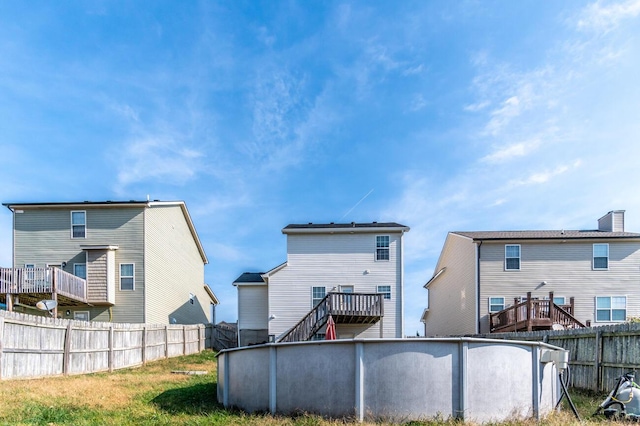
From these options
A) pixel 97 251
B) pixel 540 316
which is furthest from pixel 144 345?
pixel 540 316

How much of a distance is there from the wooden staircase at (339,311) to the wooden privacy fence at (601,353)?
8118 millimetres

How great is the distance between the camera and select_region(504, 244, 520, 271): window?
2169cm

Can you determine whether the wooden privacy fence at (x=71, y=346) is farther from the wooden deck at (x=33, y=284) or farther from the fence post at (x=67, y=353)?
the wooden deck at (x=33, y=284)

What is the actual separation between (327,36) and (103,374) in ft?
46.8

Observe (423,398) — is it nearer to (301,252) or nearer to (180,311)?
Answer: (301,252)

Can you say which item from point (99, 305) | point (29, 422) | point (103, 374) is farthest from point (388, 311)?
point (29, 422)

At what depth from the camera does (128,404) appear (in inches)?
356

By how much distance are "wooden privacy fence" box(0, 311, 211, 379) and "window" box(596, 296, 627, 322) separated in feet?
68.3

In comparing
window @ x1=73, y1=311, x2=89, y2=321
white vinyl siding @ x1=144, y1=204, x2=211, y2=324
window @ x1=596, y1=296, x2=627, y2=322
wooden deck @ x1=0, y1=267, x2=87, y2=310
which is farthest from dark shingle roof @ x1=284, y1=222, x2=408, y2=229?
window @ x1=73, y1=311, x2=89, y2=321

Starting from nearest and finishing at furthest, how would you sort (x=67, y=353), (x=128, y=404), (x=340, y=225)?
(x=128, y=404)
(x=67, y=353)
(x=340, y=225)

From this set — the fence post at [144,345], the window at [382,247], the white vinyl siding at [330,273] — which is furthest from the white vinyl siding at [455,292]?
the fence post at [144,345]

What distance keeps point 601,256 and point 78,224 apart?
1036 inches

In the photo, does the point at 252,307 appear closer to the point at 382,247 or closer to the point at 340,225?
the point at 340,225

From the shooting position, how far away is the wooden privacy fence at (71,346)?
11508mm
